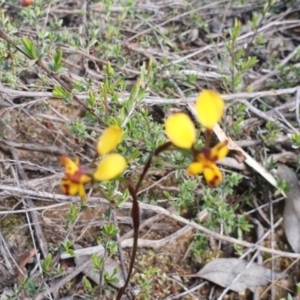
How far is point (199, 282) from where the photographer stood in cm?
174

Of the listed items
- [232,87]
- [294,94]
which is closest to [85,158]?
[232,87]

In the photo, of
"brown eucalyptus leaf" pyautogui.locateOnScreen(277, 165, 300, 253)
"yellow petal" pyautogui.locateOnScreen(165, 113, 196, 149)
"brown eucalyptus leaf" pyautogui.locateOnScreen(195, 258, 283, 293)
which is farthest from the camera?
"brown eucalyptus leaf" pyautogui.locateOnScreen(277, 165, 300, 253)

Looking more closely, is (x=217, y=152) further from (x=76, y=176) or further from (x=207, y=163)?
(x=76, y=176)

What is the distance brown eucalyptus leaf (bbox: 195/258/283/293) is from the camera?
5.71 ft

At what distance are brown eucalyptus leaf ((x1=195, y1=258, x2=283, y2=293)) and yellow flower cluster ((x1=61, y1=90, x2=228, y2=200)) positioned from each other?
3.00ft

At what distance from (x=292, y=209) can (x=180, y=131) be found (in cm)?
113

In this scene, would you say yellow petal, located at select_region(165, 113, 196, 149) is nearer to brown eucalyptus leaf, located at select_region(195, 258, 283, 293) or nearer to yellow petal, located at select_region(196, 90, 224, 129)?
yellow petal, located at select_region(196, 90, 224, 129)

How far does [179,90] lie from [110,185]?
70cm

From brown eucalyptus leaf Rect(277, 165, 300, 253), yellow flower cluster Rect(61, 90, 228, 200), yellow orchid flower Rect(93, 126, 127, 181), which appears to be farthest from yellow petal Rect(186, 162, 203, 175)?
brown eucalyptus leaf Rect(277, 165, 300, 253)

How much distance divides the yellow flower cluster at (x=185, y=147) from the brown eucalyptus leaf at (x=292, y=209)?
1041 millimetres

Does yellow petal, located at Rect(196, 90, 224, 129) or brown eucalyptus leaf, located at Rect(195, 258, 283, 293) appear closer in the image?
yellow petal, located at Rect(196, 90, 224, 129)

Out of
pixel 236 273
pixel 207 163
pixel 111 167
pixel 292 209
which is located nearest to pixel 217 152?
pixel 207 163

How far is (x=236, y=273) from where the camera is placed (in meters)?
1.76

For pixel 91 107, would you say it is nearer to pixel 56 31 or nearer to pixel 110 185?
pixel 110 185
